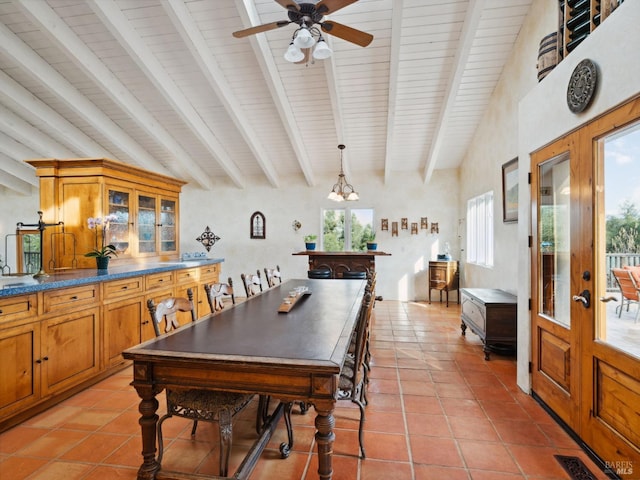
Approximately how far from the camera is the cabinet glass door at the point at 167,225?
17.7 ft

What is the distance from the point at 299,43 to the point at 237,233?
5496 millimetres

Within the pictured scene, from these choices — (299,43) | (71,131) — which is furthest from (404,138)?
(71,131)

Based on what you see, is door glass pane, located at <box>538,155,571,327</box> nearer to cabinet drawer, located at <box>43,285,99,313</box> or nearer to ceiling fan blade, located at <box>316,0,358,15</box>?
ceiling fan blade, located at <box>316,0,358,15</box>

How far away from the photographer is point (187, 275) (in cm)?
446

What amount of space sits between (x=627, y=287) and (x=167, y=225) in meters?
5.56

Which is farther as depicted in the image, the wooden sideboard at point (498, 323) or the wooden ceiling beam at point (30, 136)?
the wooden ceiling beam at point (30, 136)

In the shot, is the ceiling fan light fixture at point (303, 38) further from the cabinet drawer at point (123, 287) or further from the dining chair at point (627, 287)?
the cabinet drawer at point (123, 287)

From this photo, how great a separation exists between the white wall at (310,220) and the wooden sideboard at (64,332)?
3856mm

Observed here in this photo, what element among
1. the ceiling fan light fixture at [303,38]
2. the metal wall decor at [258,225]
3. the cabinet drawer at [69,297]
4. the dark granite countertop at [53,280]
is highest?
the ceiling fan light fixture at [303,38]

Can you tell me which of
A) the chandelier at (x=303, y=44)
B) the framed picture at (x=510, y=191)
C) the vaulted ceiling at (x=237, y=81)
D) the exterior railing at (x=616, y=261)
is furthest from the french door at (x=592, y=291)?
the vaulted ceiling at (x=237, y=81)

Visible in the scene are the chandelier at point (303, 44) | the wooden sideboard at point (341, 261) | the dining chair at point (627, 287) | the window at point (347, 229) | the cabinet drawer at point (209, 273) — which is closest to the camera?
the dining chair at point (627, 287)

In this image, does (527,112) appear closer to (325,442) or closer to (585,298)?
(585,298)

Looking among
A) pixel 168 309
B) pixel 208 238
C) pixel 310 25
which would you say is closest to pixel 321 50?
pixel 310 25

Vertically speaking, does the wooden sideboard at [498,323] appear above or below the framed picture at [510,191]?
below
